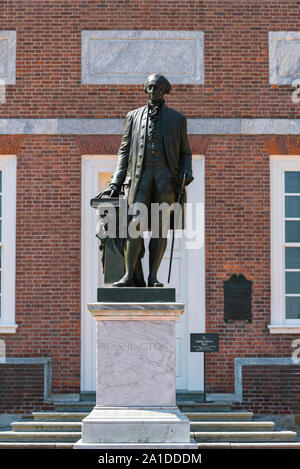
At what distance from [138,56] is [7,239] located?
3.48 metres

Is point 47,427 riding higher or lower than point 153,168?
lower

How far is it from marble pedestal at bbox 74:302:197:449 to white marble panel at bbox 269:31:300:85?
556cm

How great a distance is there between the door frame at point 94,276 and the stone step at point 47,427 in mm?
2209

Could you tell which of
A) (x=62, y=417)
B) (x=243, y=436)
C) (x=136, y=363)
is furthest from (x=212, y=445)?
(x=62, y=417)

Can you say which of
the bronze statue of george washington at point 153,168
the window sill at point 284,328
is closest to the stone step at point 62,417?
the bronze statue of george washington at point 153,168

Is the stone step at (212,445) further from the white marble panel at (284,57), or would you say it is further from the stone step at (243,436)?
the white marble panel at (284,57)

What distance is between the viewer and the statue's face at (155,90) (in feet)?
27.6

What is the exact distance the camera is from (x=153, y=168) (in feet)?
27.8

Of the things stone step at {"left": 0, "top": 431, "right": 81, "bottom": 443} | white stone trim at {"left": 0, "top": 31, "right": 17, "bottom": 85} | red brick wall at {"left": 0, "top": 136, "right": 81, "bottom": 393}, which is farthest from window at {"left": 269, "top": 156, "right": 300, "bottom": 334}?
white stone trim at {"left": 0, "top": 31, "right": 17, "bottom": 85}

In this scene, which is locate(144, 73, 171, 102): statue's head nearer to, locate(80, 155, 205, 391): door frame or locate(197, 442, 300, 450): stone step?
locate(80, 155, 205, 391): door frame

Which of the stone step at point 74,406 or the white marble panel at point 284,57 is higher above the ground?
the white marble panel at point 284,57

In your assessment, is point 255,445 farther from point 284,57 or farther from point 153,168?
point 284,57
